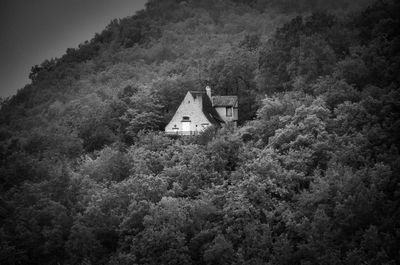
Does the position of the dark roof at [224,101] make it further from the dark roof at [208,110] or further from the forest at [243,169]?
the forest at [243,169]

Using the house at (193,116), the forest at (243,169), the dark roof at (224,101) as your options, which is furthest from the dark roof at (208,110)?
the forest at (243,169)

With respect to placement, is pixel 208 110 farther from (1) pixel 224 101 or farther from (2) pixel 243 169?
(2) pixel 243 169

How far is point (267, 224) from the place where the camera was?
51.5 m

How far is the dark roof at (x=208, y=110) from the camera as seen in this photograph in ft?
207

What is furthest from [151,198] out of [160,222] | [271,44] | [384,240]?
[271,44]

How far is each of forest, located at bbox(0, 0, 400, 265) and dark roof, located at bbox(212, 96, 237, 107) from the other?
8.84ft

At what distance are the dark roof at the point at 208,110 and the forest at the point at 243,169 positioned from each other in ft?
9.21

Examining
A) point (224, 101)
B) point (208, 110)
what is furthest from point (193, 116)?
point (224, 101)

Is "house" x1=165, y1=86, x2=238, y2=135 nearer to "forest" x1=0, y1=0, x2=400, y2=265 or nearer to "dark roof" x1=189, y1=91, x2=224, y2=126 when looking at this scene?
"dark roof" x1=189, y1=91, x2=224, y2=126

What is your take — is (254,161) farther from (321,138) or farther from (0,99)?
(0,99)

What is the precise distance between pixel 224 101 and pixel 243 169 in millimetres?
12226

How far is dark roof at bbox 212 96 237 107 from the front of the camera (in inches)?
2611

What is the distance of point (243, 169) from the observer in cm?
5681

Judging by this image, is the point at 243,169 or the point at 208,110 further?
the point at 208,110
